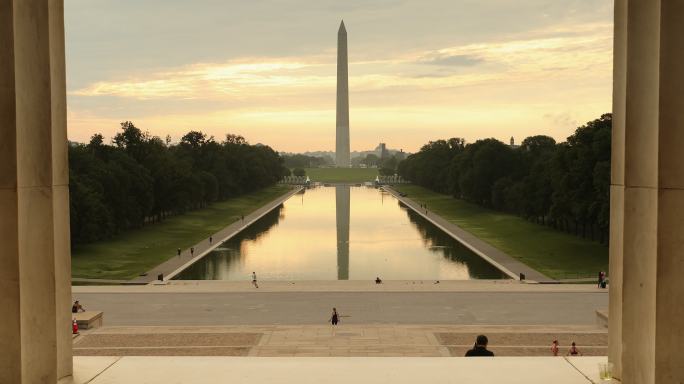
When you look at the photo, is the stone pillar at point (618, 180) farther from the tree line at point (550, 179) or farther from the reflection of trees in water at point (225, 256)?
the tree line at point (550, 179)

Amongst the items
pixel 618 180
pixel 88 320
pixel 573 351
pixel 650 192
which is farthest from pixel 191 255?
pixel 650 192

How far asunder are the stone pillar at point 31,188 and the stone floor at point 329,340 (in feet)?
56.5

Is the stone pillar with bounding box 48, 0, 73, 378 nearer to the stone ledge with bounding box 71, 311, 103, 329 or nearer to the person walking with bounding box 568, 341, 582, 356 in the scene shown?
the person walking with bounding box 568, 341, 582, 356

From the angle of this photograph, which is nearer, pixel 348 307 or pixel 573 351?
pixel 573 351

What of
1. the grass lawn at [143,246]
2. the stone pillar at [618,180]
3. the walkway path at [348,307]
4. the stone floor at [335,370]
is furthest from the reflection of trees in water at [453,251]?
the stone floor at [335,370]

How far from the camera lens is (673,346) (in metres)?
5.41

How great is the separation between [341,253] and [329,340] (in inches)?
1168

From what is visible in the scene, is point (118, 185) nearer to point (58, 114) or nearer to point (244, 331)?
point (244, 331)

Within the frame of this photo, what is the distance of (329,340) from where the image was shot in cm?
2556

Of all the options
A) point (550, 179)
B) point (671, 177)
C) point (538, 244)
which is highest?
point (671, 177)

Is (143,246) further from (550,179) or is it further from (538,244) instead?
(550,179)

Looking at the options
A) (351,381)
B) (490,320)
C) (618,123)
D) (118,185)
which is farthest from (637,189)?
(118,185)

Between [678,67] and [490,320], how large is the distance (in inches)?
1033

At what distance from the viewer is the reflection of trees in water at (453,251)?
1837 inches
